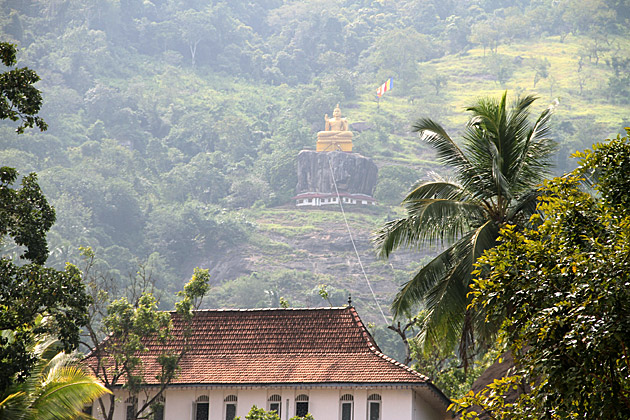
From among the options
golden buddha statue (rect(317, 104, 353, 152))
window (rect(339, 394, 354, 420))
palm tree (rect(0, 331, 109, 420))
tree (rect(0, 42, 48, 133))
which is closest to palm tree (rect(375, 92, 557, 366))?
palm tree (rect(0, 331, 109, 420))

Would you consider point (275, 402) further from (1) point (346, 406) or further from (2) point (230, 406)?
(1) point (346, 406)

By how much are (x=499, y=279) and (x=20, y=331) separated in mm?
8717

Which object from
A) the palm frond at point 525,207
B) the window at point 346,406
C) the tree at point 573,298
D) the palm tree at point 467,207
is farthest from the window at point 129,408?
the tree at point 573,298

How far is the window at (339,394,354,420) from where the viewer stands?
27141 millimetres

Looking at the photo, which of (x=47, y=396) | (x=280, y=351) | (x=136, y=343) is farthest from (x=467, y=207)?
(x=280, y=351)

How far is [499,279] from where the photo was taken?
37.0 ft

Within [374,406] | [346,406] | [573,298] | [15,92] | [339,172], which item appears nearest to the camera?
[573,298]

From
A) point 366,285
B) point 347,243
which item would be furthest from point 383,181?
point 366,285

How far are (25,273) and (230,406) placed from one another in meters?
12.6

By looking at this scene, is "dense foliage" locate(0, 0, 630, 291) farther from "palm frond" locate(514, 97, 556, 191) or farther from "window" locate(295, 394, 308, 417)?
"palm frond" locate(514, 97, 556, 191)

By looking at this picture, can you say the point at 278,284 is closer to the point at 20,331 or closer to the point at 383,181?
the point at 383,181

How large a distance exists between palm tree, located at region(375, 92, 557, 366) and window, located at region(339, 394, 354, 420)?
28.9ft

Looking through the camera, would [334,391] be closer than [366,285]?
Yes

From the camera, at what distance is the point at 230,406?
28047 millimetres
